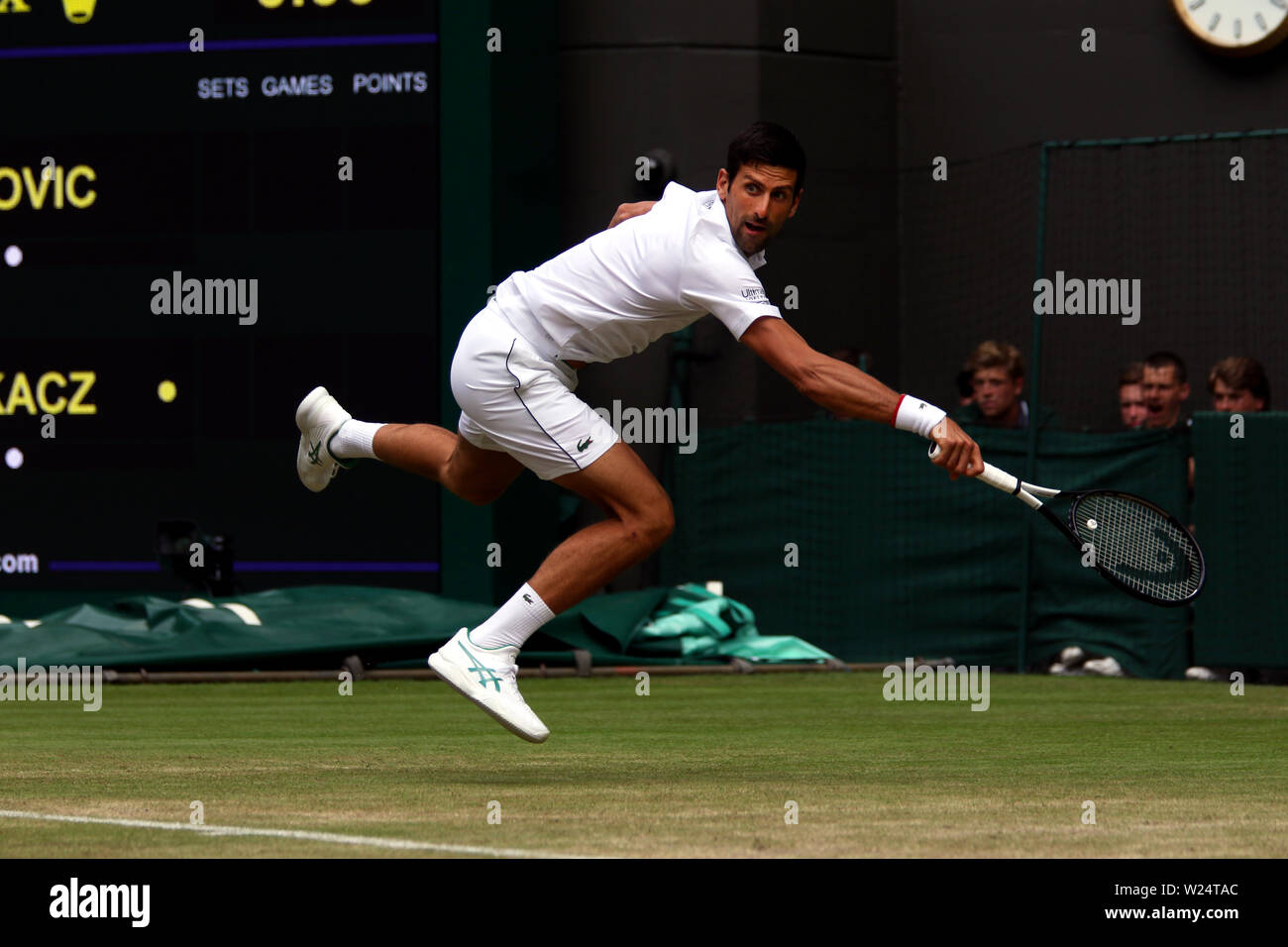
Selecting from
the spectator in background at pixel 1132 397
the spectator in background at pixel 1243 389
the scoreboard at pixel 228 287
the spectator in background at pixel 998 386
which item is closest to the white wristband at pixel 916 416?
the spectator in background at pixel 1243 389

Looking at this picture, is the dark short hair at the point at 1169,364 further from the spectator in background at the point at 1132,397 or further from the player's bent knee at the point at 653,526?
the player's bent knee at the point at 653,526

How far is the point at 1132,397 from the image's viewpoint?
44.9ft

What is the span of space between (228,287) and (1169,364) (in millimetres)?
5652

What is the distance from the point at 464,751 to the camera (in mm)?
8047

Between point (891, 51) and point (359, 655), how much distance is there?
22.8 ft

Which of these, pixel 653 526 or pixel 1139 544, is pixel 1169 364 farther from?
pixel 653 526

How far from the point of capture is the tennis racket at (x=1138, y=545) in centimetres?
744

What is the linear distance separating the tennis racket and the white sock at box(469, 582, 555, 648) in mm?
1667

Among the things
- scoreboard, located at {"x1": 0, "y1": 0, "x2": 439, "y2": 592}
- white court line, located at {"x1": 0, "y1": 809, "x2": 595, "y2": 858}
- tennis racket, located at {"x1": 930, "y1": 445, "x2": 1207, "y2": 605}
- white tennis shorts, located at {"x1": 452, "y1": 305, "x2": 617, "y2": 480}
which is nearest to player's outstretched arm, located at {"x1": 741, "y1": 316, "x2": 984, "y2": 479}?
white tennis shorts, located at {"x1": 452, "y1": 305, "x2": 617, "y2": 480}

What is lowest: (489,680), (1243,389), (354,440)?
(489,680)

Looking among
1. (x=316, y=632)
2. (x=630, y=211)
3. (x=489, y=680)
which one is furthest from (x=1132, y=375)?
(x=489, y=680)

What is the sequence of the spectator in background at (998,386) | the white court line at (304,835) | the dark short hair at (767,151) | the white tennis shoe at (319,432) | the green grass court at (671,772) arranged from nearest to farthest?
1. the white court line at (304,835)
2. the green grass court at (671,772)
3. the dark short hair at (767,151)
4. the white tennis shoe at (319,432)
5. the spectator in background at (998,386)

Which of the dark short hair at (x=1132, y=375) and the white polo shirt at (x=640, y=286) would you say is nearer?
the white polo shirt at (x=640, y=286)

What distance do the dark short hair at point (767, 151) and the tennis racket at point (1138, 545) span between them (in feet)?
4.31
